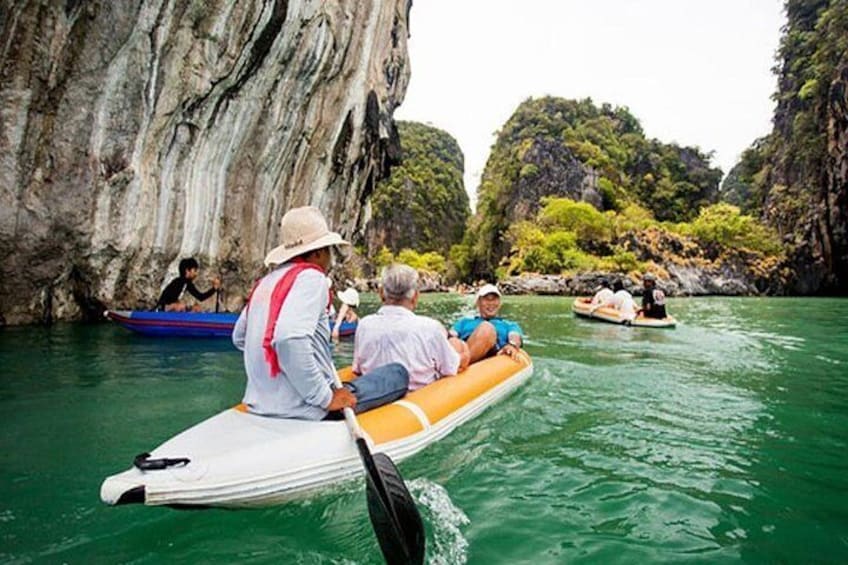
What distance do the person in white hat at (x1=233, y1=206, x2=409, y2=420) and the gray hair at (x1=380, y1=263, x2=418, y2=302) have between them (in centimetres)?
96

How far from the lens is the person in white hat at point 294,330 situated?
2570 mm

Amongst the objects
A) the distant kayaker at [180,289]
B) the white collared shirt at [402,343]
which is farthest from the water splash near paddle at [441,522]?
the distant kayaker at [180,289]

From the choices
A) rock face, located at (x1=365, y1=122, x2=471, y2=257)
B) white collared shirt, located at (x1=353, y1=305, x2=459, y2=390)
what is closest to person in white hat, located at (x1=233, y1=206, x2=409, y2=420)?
white collared shirt, located at (x1=353, y1=305, x2=459, y2=390)

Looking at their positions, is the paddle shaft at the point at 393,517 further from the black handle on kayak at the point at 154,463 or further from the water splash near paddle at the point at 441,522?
the black handle on kayak at the point at 154,463

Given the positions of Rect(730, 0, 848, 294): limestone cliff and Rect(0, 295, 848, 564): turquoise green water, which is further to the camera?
Rect(730, 0, 848, 294): limestone cliff

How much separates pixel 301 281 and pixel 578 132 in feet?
201

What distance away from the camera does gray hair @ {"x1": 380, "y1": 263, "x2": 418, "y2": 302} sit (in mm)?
3822

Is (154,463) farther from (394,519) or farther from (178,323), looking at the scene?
(178,323)

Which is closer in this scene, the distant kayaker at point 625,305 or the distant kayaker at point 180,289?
the distant kayaker at point 180,289

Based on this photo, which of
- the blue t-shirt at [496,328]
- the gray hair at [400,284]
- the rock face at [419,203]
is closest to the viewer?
the gray hair at [400,284]

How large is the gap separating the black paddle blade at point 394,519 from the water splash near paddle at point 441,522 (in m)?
0.19

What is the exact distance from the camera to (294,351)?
2.55 meters

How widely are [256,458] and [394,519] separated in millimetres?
769

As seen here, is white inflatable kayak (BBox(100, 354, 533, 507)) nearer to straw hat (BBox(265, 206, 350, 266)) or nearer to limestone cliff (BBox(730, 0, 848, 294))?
straw hat (BBox(265, 206, 350, 266))
